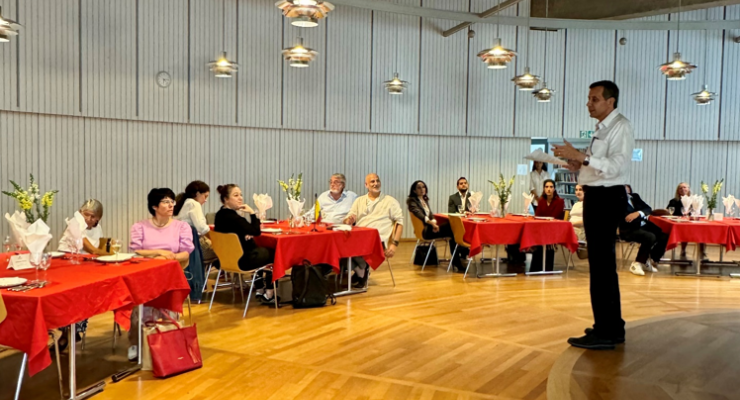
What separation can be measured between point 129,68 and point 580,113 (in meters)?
9.75

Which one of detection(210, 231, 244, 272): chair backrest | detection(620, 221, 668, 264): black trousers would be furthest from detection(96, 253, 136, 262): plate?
detection(620, 221, 668, 264): black trousers

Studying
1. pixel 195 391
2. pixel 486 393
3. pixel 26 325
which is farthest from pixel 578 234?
pixel 26 325

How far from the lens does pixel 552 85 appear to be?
14.3 metres

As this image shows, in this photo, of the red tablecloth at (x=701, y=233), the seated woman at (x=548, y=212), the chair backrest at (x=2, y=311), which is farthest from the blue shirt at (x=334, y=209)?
the chair backrest at (x=2, y=311)

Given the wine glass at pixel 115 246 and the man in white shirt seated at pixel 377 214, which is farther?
the man in white shirt seated at pixel 377 214

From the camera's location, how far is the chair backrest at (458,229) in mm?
8938

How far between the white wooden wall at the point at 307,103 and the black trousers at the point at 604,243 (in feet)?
26.4

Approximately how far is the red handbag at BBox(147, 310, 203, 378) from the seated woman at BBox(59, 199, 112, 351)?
3.15ft

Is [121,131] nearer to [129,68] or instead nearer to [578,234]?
[129,68]

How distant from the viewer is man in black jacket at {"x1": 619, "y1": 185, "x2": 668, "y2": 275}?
966 centimetres

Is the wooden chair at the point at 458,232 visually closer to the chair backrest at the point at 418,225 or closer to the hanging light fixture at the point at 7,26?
the chair backrest at the point at 418,225

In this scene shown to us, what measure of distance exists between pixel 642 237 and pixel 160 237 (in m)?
7.41

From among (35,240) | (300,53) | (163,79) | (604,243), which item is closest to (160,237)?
(35,240)

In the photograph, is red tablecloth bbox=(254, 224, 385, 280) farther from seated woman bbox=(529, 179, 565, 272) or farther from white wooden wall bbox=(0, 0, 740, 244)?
white wooden wall bbox=(0, 0, 740, 244)
